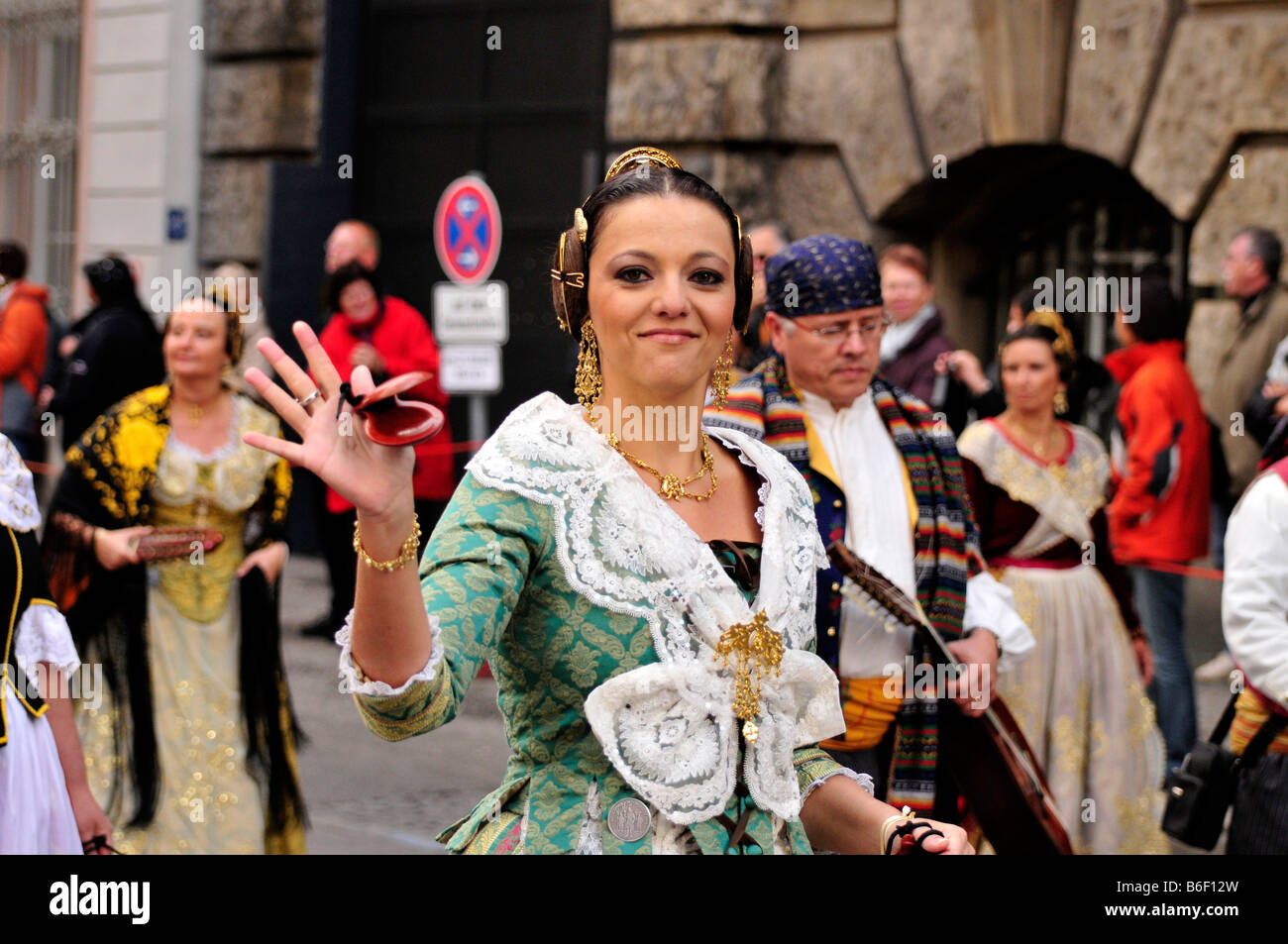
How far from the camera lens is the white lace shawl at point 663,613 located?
2354 millimetres

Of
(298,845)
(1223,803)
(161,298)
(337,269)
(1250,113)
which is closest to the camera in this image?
(1223,803)

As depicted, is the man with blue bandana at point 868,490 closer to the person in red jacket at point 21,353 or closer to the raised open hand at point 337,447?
the raised open hand at point 337,447

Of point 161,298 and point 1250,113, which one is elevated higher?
point 1250,113

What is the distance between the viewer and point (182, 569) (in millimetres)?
5574

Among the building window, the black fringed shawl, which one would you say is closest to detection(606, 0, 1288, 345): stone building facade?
the black fringed shawl

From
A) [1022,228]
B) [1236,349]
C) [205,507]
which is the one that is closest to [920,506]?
[205,507]

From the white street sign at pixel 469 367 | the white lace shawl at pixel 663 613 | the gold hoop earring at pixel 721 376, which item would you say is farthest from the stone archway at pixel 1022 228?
the white lace shawl at pixel 663 613

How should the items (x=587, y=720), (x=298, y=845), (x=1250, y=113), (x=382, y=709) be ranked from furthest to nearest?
1. (x=1250, y=113)
2. (x=298, y=845)
3. (x=587, y=720)
4. (x=382, y=709)

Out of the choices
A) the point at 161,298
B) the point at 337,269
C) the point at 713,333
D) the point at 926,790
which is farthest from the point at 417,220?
the point at 713,333

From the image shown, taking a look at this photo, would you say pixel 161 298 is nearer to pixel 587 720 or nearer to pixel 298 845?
pixel 298 845

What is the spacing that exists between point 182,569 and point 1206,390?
4936 mm

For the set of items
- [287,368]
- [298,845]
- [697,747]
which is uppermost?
[287,368]

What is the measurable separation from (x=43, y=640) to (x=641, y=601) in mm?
1626

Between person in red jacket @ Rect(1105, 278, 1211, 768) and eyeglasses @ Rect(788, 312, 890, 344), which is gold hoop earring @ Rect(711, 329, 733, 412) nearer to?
eyeglasses @ Rect(788, 312, 890, 344)
